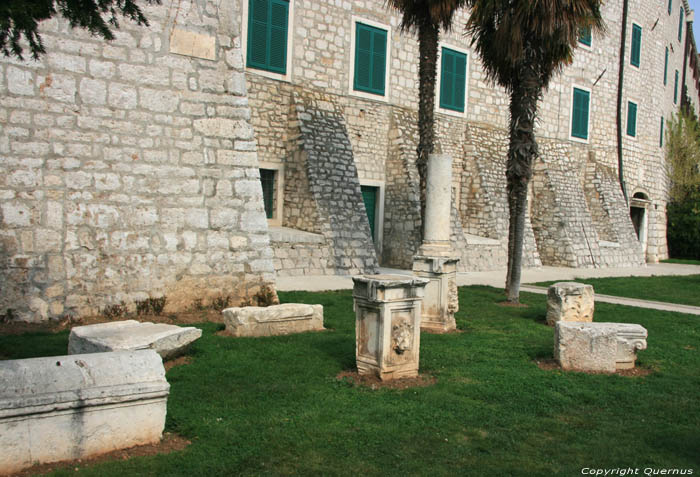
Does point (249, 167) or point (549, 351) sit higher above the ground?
point (249, 167)

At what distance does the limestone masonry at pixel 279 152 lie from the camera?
6.91m

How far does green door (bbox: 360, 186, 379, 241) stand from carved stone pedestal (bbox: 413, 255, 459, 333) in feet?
27.7

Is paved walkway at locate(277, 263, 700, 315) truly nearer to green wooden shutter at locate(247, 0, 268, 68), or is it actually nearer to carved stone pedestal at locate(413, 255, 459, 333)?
carved stone pedestal at locate(413, 255, 459, 333)

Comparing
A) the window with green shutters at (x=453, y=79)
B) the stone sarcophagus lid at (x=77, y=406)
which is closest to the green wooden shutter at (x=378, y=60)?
the window with green shutters at (x=453, y=79)

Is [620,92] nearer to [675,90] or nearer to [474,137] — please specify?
[675,90]

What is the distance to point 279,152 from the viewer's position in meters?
14.2

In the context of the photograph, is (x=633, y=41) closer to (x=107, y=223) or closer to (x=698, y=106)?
(x=698, y=106)

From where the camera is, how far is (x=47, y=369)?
3271mm

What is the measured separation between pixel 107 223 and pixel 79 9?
14.8 ft

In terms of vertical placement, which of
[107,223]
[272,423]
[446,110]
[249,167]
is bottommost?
[272,423]

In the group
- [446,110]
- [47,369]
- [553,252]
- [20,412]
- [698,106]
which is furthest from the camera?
[698,106]

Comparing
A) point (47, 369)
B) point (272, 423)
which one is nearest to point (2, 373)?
point (47, 369)

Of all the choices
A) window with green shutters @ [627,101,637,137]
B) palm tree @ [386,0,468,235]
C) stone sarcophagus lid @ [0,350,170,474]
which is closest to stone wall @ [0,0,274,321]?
stone sarcophagus lid @ [0,350,170,474]

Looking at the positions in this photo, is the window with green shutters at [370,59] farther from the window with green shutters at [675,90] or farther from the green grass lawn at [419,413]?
the window with green shutters at [675,90]
